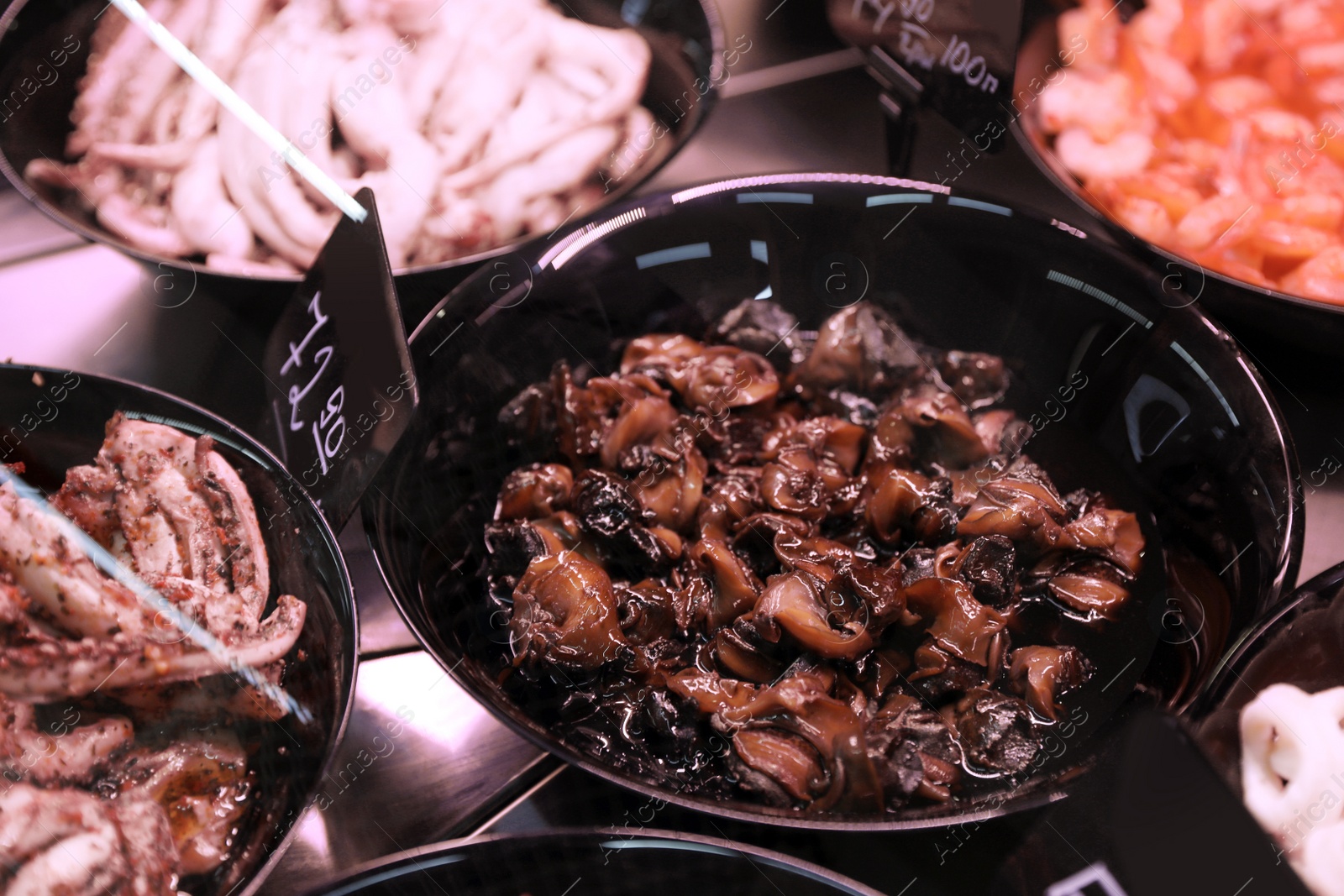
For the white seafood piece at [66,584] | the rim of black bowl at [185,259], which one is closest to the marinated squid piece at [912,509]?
the rim of black bowl at [185,259]

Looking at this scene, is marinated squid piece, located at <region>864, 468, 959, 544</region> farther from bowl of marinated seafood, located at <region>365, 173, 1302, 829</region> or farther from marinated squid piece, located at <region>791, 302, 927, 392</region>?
marinated squid piece, located at <region>791, 302, 927, 392</region>

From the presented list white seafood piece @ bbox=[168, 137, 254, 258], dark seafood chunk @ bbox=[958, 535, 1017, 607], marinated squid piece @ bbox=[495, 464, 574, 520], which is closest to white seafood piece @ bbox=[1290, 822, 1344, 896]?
dark seafood chunk @ bbox=[958, 535, 1017, 607]

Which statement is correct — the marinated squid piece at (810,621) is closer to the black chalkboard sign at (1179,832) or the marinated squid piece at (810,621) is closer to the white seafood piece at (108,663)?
the black chalkboard sign at (1179,832)

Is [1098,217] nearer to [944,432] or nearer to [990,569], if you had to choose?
[944,432]

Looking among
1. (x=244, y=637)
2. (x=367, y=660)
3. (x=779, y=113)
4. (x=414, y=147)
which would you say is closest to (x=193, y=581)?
(x=244, y=637)

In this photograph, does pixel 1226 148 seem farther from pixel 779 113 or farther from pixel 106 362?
pixel 106 362

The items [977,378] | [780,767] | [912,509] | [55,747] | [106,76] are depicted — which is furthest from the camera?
[106,76]

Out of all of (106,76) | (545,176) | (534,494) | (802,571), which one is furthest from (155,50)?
(802,571)
